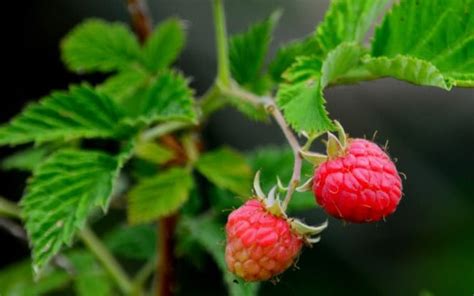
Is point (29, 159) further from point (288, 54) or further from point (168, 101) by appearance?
point (288, 54)

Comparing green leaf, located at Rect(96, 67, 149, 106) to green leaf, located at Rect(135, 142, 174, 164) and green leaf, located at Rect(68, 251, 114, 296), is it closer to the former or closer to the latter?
green leaf, located at Rect(135, 142, 174, 164)

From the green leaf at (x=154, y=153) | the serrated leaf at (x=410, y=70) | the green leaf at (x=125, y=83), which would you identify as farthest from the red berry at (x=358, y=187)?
the green leaf at (x=125, y=83)

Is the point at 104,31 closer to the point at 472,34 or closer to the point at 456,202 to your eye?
the point at 472,34

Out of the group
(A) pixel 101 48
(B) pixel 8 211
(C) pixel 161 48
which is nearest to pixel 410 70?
(C) pixel 161 48

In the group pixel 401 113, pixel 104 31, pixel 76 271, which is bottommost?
pixel 401 113

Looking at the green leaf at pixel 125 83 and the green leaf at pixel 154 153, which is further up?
the green leaf at pixel 125 83

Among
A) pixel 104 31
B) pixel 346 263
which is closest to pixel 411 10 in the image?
pixel 104 31

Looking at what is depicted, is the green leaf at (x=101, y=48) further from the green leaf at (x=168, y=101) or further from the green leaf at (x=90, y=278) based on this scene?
the green leaf at (x=90, y=278)
